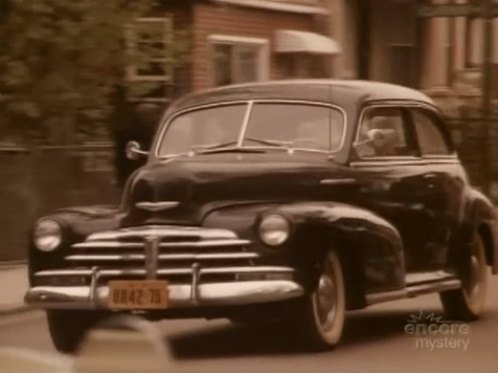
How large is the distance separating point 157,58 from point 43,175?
1.73m

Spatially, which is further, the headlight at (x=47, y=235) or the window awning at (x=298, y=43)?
the window awning at (x=298, y=43)

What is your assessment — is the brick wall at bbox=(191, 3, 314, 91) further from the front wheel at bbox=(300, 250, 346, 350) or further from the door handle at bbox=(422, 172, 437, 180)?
the front wheel at bbox=(300, 250, 346, 350)

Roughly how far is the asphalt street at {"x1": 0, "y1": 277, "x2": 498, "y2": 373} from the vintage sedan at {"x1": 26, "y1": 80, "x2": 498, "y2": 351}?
0.25m

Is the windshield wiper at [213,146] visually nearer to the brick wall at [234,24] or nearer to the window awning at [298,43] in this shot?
the brick wall at [234,24]

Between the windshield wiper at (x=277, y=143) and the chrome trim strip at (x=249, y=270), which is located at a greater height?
the windshield wiper at (x=277, y=143)

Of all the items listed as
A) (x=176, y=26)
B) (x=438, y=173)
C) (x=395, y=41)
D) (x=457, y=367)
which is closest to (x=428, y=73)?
(x=395, y=41)

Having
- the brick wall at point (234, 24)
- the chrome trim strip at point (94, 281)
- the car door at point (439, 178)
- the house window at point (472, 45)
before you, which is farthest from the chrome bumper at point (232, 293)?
the house window at point (472, 45)

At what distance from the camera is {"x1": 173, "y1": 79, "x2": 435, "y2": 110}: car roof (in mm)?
11641

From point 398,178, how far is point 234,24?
53.4 ft

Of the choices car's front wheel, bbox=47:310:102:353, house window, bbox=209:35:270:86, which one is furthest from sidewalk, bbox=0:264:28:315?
house window, bbox=209:35:270:86

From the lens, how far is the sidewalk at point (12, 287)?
1382 centimetres

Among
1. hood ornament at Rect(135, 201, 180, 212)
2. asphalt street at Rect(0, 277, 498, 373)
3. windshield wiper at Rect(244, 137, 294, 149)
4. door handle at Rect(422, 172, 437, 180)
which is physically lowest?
asphalt street at Rect(0, 277, 498, 373)

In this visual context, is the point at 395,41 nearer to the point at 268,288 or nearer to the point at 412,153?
the point at 412,153

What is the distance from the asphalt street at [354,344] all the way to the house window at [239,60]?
45.8 ft
